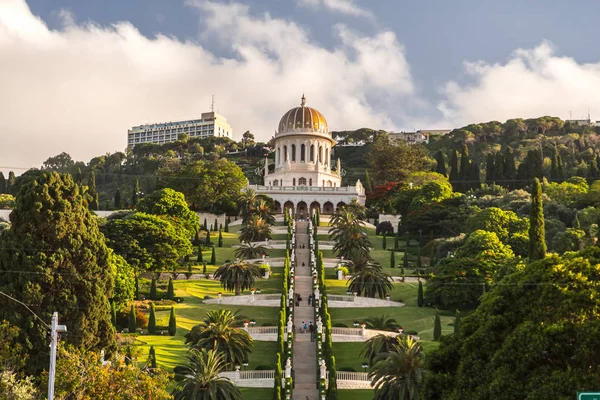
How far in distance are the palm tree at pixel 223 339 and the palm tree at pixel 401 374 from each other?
7.71m

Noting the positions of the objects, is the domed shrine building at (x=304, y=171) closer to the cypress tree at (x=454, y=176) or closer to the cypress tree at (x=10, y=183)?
the cypress tree at (x=454, y=176)

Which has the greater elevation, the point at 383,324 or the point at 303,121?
the point at 303,121

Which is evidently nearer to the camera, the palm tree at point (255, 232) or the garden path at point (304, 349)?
the garden path at point (304, 349)

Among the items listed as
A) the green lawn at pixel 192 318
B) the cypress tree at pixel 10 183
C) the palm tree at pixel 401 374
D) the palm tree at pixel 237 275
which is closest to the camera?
the palm tree at pixel 401 374

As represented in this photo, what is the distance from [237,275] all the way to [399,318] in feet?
37.4

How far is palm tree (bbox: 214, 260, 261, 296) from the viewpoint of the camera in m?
50.4

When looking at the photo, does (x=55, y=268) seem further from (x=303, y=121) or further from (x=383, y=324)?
(x=303, y=121)

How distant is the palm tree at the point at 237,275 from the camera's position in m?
50.4

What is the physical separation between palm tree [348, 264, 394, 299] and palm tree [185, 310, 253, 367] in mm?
14771

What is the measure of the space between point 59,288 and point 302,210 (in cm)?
6621

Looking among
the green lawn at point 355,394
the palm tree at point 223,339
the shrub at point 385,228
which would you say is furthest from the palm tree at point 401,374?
the shrub at point 385,228

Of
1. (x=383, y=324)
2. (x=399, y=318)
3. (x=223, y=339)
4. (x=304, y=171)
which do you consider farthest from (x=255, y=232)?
(x=304, y=171)

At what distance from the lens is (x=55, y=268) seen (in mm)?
31250

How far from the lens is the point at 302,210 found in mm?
96500
